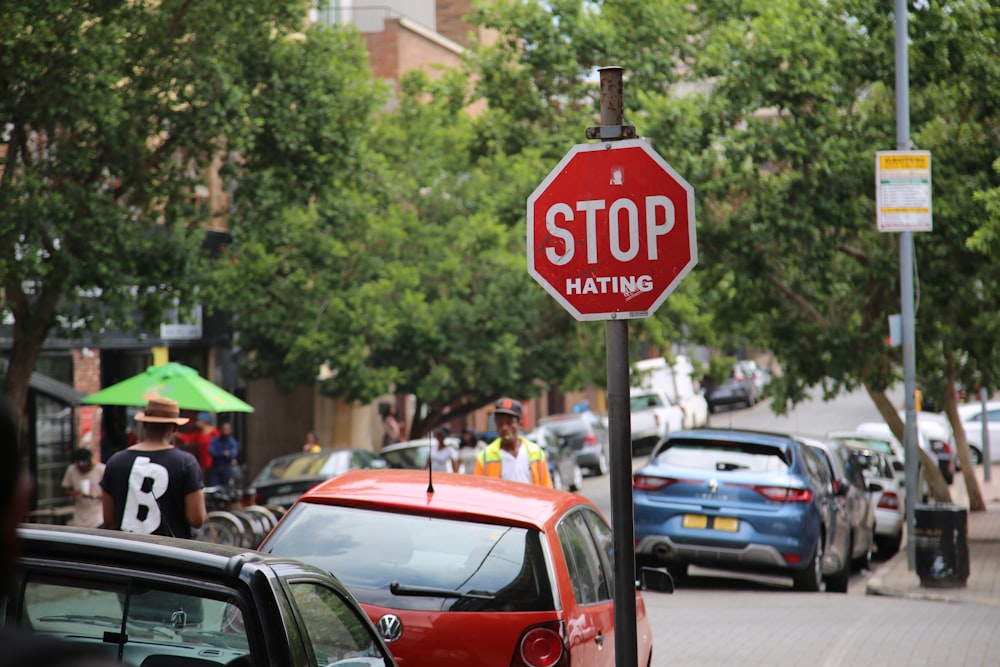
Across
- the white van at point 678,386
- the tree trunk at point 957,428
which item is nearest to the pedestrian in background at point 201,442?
the tree trunk at point 957,428

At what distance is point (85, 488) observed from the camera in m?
16.2

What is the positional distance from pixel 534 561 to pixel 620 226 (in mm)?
1613

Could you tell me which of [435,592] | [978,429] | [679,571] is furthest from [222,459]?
[978,429]

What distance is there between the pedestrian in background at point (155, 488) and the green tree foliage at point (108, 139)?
8.86m

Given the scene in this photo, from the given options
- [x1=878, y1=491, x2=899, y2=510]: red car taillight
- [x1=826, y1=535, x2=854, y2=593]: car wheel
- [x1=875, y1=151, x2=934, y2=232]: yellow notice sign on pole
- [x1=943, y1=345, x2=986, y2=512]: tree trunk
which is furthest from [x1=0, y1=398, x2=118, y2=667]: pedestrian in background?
[x1=943, y1=345, x2=986, y2=512]: tree trunk

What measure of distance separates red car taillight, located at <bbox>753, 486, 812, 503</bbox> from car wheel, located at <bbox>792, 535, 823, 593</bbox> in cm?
58

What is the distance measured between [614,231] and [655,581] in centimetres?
282

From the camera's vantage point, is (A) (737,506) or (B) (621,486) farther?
(A) (737,506)

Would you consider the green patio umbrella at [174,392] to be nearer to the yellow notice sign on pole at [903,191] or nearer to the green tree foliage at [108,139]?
the green tree foliage at [108,139]

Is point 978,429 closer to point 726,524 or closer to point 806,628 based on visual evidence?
point 726,524

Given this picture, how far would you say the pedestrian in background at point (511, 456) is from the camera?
10.3 m

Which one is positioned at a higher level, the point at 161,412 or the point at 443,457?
the point at 161,412

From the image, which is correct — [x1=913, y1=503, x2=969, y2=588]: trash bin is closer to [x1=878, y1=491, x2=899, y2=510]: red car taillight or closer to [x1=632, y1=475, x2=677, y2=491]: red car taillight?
[x1=632, y1=475, x2=677, y2=491]: red car taillight

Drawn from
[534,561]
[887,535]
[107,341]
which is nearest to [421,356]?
[107,341]
